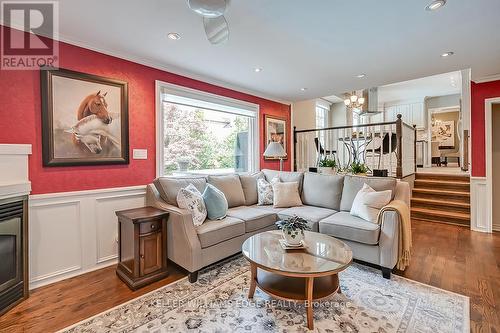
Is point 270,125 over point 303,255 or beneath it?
over

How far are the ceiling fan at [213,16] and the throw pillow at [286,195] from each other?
→ 2.34 metres

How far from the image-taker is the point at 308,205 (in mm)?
3801

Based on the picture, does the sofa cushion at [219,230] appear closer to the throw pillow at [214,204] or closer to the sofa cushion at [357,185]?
the throw pillow at [214,204]

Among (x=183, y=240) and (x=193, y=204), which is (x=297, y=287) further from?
(x=193, y=204)

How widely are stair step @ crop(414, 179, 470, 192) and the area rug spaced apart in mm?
3752

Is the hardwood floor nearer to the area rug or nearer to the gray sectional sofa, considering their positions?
the area rug

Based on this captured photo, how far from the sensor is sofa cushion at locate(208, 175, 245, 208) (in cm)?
352

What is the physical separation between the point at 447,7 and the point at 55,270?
440 centimetres

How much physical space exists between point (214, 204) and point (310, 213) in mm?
1296

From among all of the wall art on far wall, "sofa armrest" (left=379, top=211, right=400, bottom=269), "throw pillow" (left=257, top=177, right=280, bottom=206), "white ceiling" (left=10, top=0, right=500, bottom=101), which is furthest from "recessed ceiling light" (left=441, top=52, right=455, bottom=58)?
the wall art on far wall

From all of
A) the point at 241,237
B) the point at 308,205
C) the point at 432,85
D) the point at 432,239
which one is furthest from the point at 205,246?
the point at 432,85

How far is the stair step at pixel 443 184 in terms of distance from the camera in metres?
4.93

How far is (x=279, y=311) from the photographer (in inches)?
77.9

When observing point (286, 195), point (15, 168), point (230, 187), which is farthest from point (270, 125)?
point (15, 168)
